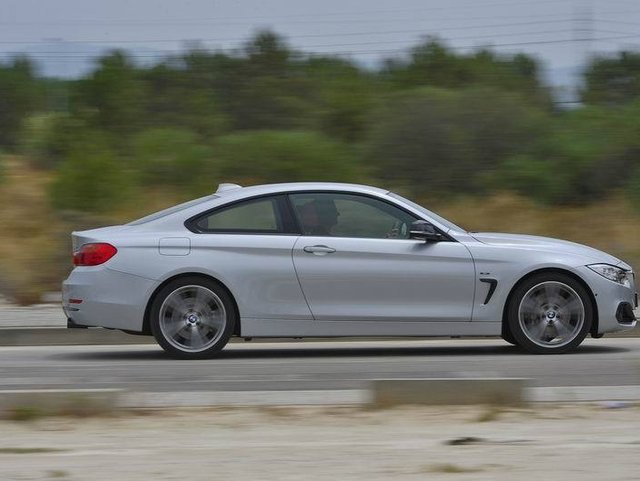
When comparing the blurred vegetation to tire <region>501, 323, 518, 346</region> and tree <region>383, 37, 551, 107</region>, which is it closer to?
tree <region>383, 37, 551, 107</region>

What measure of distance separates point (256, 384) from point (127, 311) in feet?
6.20

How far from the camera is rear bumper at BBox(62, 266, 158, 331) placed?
37.0ft

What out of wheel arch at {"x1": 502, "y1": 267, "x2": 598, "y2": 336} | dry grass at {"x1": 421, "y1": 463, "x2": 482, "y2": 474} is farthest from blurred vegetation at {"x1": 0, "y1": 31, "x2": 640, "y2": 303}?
dry grass at {"x1": 421, "y1": 463, "x2": 482, "y2": 474}

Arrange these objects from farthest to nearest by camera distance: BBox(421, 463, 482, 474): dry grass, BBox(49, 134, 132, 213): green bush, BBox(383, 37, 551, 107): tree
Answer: BBox(383, 37, 551, 107): tree, BBox(49, 134, 132, 213): green bush, BBox(421, 463, 482, 474): dry grass

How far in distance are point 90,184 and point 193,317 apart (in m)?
14.5

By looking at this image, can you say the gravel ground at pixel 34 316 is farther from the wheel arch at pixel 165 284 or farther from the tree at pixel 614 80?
the tree at pixel 614 80

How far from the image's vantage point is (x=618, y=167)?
26.7 metres

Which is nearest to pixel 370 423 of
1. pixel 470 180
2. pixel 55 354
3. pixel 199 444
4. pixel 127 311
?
pixel 199 444

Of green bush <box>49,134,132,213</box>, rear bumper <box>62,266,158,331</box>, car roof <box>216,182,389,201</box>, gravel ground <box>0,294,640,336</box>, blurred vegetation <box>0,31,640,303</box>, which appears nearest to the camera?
rear bumper <box>62,266,158,331</box>

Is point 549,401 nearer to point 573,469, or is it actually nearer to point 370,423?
point 370,423

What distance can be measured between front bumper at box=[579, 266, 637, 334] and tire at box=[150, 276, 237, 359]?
9.62 feet

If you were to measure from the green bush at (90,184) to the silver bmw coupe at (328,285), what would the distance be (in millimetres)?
13754

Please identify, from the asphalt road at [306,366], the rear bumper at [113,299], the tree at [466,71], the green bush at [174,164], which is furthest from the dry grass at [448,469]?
the tree at [466,71]

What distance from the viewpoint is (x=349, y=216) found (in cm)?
1153
